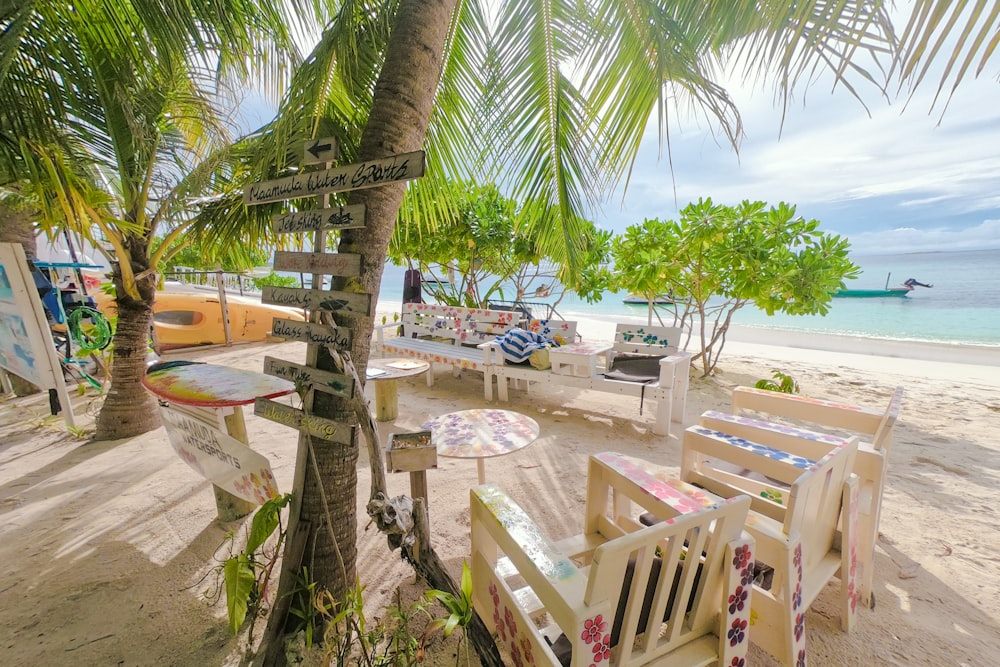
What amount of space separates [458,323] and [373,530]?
12.6 ft

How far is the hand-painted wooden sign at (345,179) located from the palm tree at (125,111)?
1.18m

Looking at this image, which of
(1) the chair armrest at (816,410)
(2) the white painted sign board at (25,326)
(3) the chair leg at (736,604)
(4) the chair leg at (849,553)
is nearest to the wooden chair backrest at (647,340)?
(1) the chair armrest at (816,410)

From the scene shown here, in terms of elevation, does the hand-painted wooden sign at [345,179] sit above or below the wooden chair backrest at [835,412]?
above

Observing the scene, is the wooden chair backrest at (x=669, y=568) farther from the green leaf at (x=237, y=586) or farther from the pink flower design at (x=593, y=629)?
the green leaf at (x=237, y=586)

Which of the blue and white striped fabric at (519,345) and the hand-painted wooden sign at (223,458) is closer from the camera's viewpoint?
the hand-painted wooden sign at (223,458)

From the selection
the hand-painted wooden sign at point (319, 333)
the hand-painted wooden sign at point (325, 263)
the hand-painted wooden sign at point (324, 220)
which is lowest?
the hand-painted wooden sign at point (319, 333)

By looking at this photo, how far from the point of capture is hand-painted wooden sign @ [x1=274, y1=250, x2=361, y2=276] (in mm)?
1289

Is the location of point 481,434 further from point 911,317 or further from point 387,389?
point 911,317

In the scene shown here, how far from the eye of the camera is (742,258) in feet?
15.6

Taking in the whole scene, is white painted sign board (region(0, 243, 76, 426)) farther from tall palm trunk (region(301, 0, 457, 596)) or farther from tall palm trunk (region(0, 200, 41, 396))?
→ tall palm trunk (region(301, 0, 457, 596))

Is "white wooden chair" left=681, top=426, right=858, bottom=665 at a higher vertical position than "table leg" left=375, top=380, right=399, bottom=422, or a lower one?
higher

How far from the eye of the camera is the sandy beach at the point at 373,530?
1.64 meters

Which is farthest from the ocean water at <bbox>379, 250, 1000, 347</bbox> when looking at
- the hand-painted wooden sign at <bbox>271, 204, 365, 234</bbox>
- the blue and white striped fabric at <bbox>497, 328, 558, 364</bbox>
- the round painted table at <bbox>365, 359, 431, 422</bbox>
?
the hand-painted wooden sign at <bbox>271, 204, 365, 234</bbox>

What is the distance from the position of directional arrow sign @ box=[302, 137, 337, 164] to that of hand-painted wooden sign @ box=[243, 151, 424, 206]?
0.20ft
